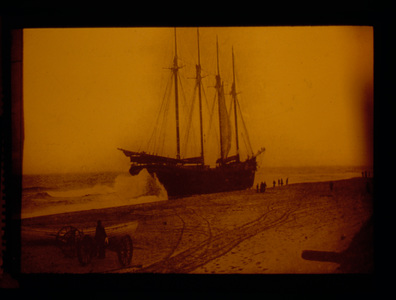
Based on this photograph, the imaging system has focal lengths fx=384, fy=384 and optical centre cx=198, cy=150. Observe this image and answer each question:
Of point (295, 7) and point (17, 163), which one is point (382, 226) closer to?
point (295, 7)

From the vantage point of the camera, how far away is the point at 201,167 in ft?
7.48

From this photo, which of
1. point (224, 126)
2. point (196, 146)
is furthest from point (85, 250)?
point (224, 126)

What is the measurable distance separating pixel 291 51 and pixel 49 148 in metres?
1.50

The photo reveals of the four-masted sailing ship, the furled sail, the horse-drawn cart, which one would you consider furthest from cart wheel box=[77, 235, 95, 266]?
the furled sail

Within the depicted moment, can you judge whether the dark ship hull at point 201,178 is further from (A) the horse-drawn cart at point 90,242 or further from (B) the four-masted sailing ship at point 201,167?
(A) the horse-drawn cart at point 90,242

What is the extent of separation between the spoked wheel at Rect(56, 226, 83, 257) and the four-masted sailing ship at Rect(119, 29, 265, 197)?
0.48 m

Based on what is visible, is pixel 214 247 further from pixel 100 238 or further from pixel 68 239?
pixel 68 239

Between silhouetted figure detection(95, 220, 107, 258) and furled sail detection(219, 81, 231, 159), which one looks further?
furled sail detection(219, 81, 231, 159)

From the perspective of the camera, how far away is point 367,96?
86.0 inches

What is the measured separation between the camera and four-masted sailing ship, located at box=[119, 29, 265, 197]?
7.33 ft

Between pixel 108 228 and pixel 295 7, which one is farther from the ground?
pixel 295 7

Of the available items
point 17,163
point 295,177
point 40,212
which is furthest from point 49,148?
point 295,177

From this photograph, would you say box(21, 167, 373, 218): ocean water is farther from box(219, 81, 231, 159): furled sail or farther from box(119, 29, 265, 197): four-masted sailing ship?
box(219, 81, 231, 159): furled sail

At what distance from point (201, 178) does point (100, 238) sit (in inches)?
26.2
